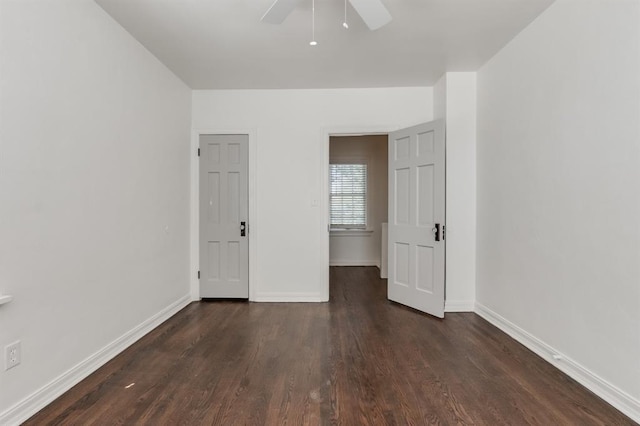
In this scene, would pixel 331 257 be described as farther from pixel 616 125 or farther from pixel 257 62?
pixel 616 125

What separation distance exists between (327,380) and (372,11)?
2.42 m

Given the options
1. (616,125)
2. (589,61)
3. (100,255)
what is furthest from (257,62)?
(616,125)

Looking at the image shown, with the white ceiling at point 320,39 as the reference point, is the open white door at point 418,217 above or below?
below

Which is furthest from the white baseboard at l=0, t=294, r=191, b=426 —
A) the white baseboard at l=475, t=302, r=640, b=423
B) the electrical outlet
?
the white baseboard at l=475, t=302, r=640, b=423

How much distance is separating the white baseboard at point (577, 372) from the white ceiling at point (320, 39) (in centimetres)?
258

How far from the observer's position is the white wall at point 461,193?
3.58 m

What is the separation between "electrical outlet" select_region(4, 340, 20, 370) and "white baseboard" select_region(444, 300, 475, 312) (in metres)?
3.57

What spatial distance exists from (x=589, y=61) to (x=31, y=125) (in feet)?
11.3

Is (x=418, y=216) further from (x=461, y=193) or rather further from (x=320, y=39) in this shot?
(x=320, y=39)

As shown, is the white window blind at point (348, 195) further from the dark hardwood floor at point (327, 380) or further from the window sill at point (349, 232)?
the dark hardwood floor at point (327, 380)

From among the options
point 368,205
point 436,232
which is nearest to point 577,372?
point 436,232

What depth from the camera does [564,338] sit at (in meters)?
2.29

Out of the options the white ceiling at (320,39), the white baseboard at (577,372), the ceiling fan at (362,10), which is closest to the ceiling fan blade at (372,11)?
the ceiling fan at (362,10)

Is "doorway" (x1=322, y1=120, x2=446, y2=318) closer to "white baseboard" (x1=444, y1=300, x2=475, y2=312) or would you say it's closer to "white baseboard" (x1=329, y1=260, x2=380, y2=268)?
"white baseboard" (x1=444, y1=300, x2=475, y2=312)
